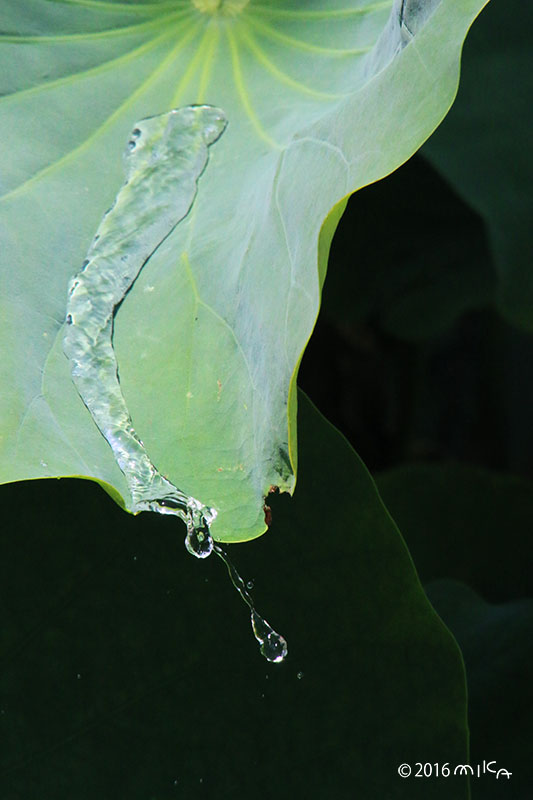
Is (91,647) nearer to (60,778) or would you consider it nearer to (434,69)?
(60,778)

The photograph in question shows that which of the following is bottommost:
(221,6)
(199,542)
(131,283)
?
(199,542)

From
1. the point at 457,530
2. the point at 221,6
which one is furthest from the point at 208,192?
the point at 457,530

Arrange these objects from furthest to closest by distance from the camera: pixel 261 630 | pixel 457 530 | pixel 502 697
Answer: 1. pixel 457 530
2. pixel 502 697
3. pixel 261 630

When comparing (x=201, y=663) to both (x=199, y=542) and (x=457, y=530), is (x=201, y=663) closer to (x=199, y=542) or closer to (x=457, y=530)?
(x=199, y=542)

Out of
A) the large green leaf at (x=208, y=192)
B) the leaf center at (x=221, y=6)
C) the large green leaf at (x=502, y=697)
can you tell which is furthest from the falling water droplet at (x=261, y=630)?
the leaf center at (x=221, y=6)

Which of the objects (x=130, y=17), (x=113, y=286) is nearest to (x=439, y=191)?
(x=130, y=17)

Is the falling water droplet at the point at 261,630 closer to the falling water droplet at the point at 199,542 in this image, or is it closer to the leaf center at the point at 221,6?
the falling water droplet at the point at 199,542
